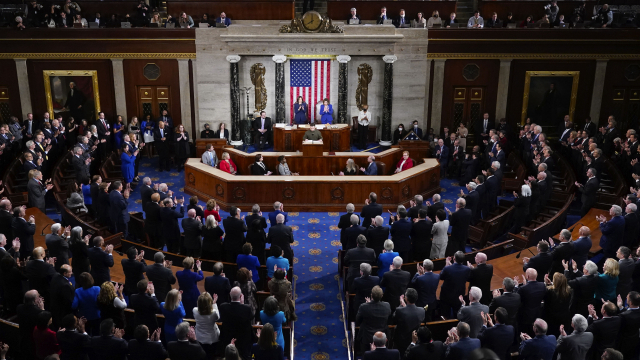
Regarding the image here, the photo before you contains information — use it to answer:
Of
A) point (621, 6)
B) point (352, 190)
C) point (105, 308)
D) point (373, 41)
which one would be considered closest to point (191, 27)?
point (373, 41)

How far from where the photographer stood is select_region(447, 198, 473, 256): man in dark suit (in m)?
10.3

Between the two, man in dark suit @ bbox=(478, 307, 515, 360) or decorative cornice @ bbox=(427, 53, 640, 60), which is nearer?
man in dark suit @ bbox=(478, 307, 515, 360)

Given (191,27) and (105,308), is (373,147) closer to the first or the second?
(191,27)

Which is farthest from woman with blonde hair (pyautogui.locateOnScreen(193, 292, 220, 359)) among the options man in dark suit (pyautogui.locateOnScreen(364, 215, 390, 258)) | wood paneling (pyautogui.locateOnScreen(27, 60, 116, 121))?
wood paneling (pyautogui.locateOnScreen(27, 60, 116, 121))

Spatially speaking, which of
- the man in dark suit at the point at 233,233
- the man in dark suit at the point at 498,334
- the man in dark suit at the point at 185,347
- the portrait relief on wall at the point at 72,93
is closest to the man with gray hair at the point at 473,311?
the man in dark suit at the point at 498,334

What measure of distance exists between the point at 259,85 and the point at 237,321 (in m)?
12.8

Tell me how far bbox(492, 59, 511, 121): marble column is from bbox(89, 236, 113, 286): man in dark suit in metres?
13.9

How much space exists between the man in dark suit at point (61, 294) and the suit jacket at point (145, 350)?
66.2 inches

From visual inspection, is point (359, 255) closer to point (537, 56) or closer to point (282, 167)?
point (282, 167)

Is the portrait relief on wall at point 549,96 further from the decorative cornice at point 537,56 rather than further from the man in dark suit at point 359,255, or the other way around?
the man in dark suit at point 359,255

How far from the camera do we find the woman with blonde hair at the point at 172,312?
6879 millimetres

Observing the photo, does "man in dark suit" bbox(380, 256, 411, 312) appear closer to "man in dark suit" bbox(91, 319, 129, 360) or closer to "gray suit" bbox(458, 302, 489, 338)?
"gray suit" bbox(458, 302, 489, 338)

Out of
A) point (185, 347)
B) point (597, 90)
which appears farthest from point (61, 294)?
point (597, 90)

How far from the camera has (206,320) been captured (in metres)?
6.81
